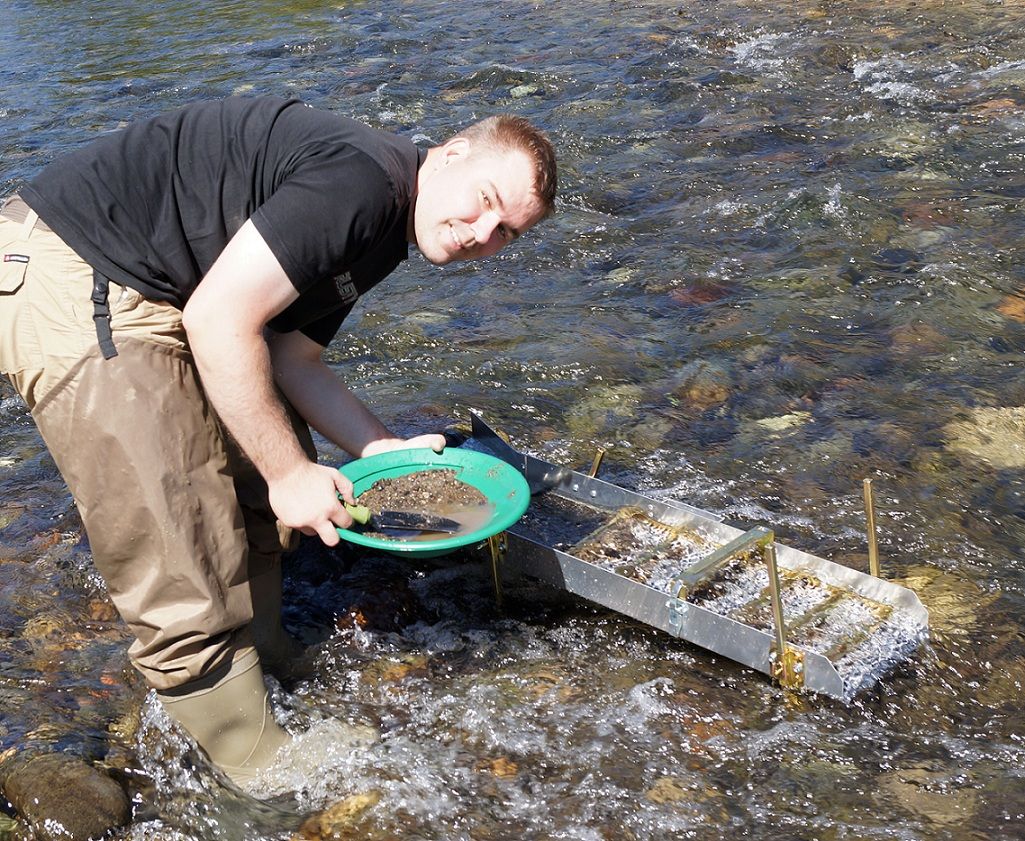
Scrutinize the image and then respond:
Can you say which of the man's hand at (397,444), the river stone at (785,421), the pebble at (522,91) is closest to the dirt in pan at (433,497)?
the man's hand at (397,444)

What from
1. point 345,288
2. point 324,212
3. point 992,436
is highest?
point 324,212

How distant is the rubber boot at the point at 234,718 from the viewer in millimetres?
3350

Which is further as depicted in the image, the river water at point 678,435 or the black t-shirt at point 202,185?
the river water at point 678,435

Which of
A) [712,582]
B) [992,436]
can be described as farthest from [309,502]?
[992,436]

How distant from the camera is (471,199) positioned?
10.7ft

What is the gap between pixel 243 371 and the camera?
2986 mm

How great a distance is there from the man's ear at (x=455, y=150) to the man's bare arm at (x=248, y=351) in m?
A: 0.66

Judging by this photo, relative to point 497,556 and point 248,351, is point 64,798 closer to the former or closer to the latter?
point 248,351

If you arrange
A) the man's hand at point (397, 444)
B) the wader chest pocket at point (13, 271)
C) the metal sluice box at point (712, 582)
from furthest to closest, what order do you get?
1. the man's hand at point (397, 444)
2. the metal sluice box at point (712, 582)
3. the wader chest pocket at point (13, 271)

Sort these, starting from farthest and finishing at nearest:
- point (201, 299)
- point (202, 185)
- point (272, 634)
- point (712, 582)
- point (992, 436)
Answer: point (992, 436), point (712, 582), point (272, 634), point (202, 185), point (201, 299)

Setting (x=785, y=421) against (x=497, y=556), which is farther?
(x=785, y=421)

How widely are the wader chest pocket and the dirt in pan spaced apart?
1.25m

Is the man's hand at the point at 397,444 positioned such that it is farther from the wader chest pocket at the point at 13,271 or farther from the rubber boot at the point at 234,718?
the wader chest pocket at the point at 13,271

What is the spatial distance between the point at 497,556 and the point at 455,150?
58.2 inches
